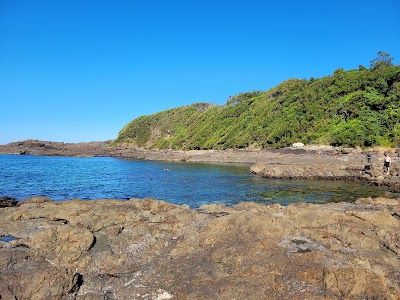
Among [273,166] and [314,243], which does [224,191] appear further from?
[314,243]

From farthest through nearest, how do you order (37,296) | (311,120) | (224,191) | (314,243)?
1. (311,120)
2. (224,191)
3. (314,243)
4. (37,296)

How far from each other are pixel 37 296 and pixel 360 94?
6577 cm

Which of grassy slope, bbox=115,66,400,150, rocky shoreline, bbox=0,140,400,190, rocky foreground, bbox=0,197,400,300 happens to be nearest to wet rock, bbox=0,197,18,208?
rocky foreground, bbox=0,197,400,300

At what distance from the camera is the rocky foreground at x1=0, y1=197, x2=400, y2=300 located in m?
8.11

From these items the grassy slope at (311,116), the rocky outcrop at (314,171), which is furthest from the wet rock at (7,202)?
the grassy slope at (311,116)

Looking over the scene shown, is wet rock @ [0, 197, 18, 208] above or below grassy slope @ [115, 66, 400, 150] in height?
below

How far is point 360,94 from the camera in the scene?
61750mm

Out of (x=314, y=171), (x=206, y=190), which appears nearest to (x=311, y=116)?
(x=314, y=171)

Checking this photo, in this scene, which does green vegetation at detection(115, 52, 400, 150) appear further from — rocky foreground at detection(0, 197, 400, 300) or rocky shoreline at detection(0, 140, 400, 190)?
rocky foreground at detection(0, 197, 400, 300)

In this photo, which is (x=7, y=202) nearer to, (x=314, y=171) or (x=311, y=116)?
(x=314, y=171)

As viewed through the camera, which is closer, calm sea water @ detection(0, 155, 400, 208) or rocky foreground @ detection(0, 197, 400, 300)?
rocky foreground @ detection(0, 197, 400, 300)

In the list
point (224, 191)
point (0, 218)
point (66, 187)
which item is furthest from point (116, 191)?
point (0, 218)

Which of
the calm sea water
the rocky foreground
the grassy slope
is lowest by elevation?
the calm sea water

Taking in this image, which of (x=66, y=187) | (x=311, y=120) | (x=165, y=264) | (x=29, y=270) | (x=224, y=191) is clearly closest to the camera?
(x=29, y=270)
